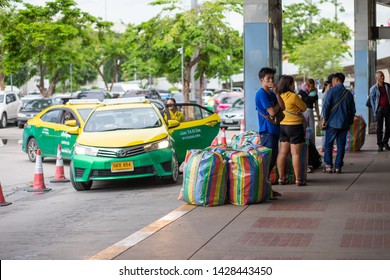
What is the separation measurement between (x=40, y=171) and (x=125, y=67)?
78796mm

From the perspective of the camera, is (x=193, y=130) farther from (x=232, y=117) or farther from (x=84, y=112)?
(x=232, y=117)

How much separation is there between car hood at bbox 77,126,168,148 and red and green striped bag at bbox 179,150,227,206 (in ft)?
10.9

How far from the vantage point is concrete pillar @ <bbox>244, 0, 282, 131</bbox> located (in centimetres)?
1723

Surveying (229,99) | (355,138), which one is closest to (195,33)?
(229,99)

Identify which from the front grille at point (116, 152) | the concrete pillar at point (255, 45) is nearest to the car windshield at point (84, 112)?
the concrete pillar at point (255, 45)

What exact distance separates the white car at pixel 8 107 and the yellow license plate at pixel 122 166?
2921 cm

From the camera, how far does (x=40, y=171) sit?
15719 millimetres

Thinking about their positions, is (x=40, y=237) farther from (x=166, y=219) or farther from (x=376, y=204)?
(x=376, y=204)

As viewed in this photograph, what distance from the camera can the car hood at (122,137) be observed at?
15.0 m

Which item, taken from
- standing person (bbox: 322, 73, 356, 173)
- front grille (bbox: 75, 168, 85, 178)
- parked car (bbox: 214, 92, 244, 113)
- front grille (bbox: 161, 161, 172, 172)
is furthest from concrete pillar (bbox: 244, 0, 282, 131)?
parked car (bbox: 214, 92, 244, 113)

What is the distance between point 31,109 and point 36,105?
0.65 metres

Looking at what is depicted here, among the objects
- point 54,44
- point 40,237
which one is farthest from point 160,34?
point 40,237

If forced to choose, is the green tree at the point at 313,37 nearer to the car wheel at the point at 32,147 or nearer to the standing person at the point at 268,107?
the car wheel at the point at 32,147

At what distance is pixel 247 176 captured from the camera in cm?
1161
